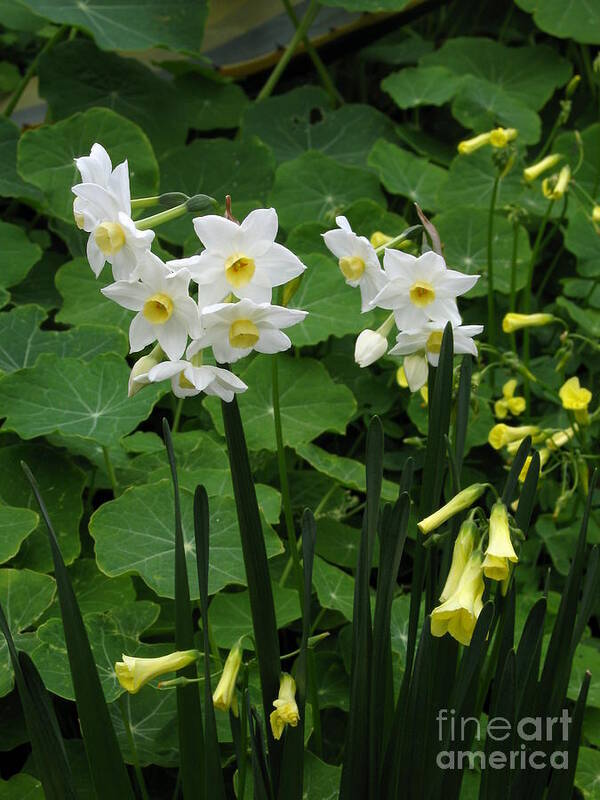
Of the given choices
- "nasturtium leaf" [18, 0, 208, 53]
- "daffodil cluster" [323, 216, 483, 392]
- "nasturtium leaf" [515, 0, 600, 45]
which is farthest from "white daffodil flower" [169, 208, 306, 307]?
"nasturtium leaf" [515, 0, 600, 45]

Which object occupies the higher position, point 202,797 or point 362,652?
point 362,652

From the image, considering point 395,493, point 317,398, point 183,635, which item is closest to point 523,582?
point 395,493

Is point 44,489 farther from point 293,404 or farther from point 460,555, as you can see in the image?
point 460,555

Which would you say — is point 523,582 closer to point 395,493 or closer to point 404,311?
point 395,493

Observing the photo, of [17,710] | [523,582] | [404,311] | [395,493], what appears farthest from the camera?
[523,582]

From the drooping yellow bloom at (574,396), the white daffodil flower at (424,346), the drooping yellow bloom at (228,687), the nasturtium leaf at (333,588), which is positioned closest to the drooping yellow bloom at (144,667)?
the drooping yellow bloom at (228,687)

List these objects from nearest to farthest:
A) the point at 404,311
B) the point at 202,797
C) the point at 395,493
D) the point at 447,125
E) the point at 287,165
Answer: the point at 404,311
the point at 202,797
the point at 395,493
the point at 287,165
the point at 447,125
